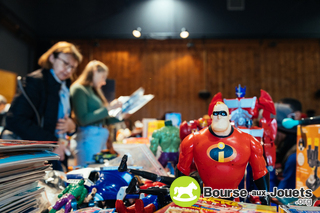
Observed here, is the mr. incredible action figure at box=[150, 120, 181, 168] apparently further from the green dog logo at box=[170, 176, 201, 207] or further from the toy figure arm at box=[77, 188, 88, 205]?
the green dog logo at box=[170, 176, 201, 207]

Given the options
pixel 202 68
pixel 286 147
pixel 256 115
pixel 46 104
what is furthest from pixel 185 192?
pixel 202 68

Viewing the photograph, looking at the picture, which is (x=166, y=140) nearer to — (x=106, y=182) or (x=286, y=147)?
(x=106, y=182)

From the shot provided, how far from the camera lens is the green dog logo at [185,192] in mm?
470

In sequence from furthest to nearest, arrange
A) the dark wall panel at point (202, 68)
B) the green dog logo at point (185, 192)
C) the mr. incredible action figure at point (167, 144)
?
the dark wall panel at point (202, 68)
the mr. incredible action figure at point (167, 144)
the green dog logo at point (185, 192)

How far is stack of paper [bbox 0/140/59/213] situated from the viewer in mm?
503

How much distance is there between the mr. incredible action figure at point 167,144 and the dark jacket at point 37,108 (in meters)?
0.61

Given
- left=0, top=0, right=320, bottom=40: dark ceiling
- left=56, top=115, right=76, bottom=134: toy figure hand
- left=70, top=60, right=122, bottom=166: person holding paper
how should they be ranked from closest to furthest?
left=56, top=115, right=76, bottom=134: toy figure hand → left=70, top=60, right=122, bottom=166: person holding paper → left=0, top=0, right=320, bottom=40: dark ceiling

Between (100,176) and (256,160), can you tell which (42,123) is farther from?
(256,160)

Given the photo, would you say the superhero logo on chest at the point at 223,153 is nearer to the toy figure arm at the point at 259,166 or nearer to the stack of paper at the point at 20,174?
the toy figure arm at the point at 259,166

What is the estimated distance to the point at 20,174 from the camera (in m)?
0.54

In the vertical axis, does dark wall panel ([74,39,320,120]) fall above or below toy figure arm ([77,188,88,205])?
above

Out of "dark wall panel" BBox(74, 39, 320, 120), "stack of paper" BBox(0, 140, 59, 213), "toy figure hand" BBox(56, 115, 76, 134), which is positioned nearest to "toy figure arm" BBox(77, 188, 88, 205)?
"stack of paper" BBox(0, 140, 59, 213)

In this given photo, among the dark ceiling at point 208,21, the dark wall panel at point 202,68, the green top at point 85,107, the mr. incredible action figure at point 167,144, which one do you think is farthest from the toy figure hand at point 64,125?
the dark wall panel at point 202,68

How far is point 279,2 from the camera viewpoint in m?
4.89
